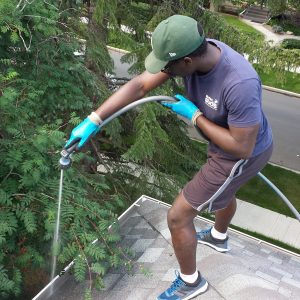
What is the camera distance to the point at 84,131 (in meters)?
2.62

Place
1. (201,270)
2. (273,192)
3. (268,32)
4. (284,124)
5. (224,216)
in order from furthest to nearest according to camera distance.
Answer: (268,32) < (284,124) < (273,192) < (224,216) < (201,270)

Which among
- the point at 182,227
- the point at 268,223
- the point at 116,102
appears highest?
the point at 116,102

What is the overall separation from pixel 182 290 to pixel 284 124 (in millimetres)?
11608

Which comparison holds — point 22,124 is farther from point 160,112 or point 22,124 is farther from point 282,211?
point 282,211


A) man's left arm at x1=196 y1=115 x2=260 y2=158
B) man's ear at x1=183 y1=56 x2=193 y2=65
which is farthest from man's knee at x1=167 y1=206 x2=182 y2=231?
man's ear at x1=183 y1=56 x2=193 y2=65

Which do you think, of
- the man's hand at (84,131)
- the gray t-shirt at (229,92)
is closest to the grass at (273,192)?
the gray t-shirt at (229,92)

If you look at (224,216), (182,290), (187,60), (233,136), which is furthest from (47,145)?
(224,216)

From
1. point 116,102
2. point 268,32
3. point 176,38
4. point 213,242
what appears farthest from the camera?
point 268,32

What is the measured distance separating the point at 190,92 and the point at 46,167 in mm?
1083

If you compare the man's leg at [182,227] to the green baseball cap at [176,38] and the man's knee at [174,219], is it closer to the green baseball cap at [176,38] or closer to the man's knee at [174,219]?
the man's knee at [174,219]

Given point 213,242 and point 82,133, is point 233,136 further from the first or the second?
point 213,242

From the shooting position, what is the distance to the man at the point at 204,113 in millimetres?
2240

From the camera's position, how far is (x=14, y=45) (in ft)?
11.6

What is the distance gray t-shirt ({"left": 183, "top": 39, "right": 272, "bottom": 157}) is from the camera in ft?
7.33
